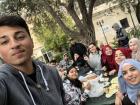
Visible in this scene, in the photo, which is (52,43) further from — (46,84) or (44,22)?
(46,84)

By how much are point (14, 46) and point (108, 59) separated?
7.61m

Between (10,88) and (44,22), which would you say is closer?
(10,88)

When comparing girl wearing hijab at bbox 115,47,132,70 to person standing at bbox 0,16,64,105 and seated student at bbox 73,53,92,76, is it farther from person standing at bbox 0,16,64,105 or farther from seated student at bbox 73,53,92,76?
person standing at bbox 0,16,64,105

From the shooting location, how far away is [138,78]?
5723mm

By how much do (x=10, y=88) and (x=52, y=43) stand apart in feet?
129

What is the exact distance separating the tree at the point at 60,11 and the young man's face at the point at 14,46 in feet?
58.1

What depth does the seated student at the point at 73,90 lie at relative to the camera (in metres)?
7.30

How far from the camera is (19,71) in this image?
80.4 inches

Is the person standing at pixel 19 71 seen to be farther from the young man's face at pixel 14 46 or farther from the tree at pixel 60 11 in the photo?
the tree at pixel 60 11

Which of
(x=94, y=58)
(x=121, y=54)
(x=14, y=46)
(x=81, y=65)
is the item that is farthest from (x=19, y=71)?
(x=81, y=65)

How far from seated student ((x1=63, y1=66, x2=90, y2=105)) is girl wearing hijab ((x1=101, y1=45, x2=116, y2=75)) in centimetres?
158

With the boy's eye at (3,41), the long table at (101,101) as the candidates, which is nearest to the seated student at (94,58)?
the long table at (101,101)


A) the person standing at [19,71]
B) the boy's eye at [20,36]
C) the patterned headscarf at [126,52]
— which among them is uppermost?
the boy's eye at [20,36]

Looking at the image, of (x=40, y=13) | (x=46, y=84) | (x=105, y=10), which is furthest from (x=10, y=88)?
(x=105, y=10)
